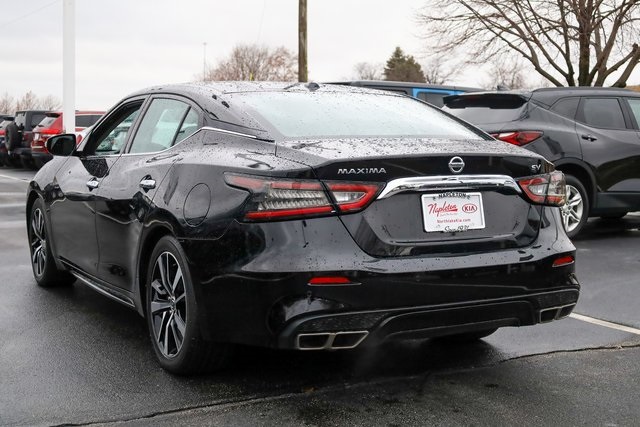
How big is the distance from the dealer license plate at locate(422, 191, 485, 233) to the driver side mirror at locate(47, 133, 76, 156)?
297cm

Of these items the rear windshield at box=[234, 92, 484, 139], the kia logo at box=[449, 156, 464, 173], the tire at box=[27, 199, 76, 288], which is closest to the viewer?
the kia logo at box=[449, 156, 464, 173]

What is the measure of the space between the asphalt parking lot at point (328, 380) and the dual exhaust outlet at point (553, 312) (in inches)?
13.2

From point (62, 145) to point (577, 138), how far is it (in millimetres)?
5599

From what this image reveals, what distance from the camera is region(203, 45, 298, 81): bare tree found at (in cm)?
8275

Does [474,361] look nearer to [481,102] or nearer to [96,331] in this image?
[96,331]

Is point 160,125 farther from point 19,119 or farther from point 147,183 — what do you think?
point 19,119

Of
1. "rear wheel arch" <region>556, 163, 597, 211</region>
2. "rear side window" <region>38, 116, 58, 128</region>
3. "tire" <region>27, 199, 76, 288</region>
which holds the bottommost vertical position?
"tire" <region>27, 199, 76, 288</region>

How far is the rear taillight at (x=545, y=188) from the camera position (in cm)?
382

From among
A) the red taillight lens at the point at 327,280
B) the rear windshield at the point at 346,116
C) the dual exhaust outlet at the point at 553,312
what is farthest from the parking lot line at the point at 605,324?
the red taillight lens at the point at 327,280

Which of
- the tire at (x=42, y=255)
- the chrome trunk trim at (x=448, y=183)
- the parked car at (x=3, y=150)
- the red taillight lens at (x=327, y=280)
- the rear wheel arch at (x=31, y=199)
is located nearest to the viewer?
the red taillight lens at (x=327, y=280)

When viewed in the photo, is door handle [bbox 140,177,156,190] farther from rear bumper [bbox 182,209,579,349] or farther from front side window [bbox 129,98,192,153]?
rear bumper [bbox 182,209,579,349]

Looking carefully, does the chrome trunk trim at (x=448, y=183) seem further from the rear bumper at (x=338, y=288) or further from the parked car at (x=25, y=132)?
the parked car at (x=25, y=132)

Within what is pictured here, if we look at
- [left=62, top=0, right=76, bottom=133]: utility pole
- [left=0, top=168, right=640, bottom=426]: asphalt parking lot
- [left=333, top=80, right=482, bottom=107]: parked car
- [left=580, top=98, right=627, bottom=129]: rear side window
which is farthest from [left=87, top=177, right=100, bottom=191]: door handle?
[left=62, top=0, right=76, bottom=133]: utility pole

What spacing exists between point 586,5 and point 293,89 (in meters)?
27.4
